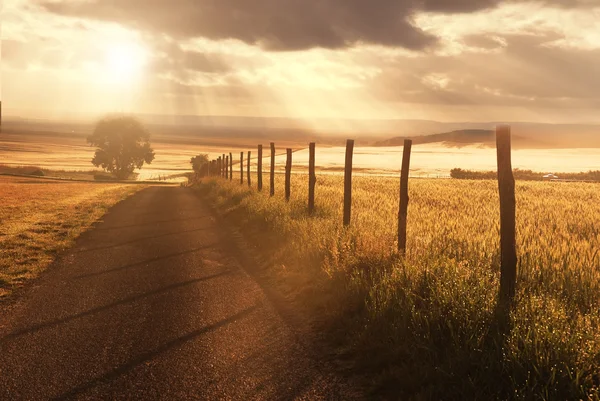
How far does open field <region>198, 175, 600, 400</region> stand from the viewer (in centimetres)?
434

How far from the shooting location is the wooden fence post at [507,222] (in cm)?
579

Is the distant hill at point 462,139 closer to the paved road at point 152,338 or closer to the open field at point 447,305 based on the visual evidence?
the open field at point 447,305

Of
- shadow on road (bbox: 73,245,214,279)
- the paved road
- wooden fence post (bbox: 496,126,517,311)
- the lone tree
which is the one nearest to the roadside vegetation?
the lone tree

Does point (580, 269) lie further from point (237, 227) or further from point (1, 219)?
point (1, 219)

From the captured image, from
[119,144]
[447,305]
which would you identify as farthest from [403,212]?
[119,144]

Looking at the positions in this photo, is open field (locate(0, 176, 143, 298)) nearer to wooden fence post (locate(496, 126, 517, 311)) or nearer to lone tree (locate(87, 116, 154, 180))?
wooden fence post (locate(496, 126, 517, 311))

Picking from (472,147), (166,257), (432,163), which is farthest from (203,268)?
(472,147)

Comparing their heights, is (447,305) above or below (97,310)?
above

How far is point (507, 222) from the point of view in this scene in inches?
233

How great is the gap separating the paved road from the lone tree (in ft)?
249

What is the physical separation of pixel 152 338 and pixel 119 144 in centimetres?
8186

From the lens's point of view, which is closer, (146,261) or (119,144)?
(146,261)

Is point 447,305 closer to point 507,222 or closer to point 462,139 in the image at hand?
point 507,222

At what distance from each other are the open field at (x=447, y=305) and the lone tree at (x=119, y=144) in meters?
76.6
